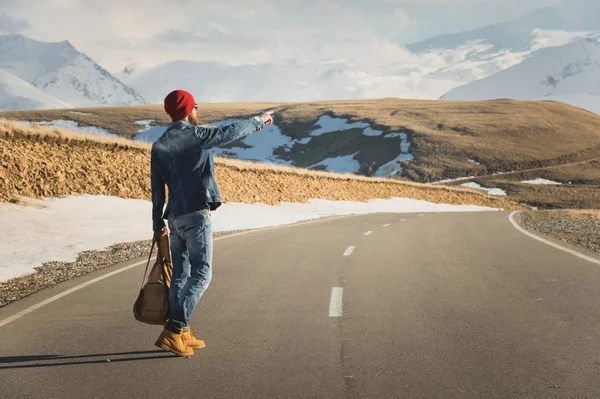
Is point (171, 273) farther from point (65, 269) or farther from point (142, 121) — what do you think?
point (142, 121)

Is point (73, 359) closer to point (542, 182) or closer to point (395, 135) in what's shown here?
point (542, 182)

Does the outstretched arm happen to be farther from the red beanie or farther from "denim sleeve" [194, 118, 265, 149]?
the red beanie

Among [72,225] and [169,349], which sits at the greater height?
[169,349]

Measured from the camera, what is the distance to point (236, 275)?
36.0 ft

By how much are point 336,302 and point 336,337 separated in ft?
5.95

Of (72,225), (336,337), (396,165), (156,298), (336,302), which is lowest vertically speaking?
(396,165)

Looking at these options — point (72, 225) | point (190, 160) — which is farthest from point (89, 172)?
point (190, 160)

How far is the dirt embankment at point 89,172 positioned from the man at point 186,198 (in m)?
14.1

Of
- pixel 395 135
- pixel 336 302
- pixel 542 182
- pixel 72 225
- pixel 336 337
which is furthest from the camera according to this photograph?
pixel 395 135

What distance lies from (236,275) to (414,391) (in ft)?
20.1

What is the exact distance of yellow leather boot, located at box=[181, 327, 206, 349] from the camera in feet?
20.1

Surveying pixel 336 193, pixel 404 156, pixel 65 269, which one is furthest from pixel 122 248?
pixel 404 156

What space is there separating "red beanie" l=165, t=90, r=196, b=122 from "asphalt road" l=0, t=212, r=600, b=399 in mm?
2095

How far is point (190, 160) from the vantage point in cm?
604
